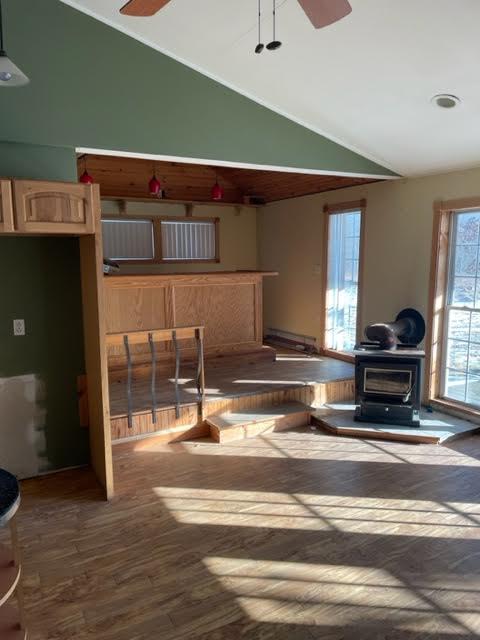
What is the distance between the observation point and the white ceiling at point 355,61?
2.84 meters

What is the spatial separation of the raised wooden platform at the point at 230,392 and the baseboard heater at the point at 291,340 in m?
0.66

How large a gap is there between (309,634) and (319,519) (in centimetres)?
95

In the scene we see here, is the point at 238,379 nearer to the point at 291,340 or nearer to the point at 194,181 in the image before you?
the point at 291,340

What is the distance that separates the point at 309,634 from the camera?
6.93 ft

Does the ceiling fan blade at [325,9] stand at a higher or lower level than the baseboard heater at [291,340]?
higher

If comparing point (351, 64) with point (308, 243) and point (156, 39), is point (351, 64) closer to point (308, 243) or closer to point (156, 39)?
point (156, 39)

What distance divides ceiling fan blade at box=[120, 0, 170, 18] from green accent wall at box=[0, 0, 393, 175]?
1.34 m

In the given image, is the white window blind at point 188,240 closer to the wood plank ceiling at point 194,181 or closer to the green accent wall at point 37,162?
the wood plank ceiling at point 194,181

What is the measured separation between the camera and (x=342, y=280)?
624 cm

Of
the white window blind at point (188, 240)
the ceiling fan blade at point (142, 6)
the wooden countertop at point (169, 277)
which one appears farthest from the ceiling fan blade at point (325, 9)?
the white window blind at point (188, 240)

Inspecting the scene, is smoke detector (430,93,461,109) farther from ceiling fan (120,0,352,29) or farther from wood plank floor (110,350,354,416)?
wood plank floor (110,350,354,416)

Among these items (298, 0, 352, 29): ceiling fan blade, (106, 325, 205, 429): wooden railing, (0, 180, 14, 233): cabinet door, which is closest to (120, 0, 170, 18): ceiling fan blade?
(298, 0, 352, 29): ceiling fan blade

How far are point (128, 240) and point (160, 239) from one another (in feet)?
1.63

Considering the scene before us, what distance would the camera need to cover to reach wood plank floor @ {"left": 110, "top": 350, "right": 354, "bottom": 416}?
14.9ft
